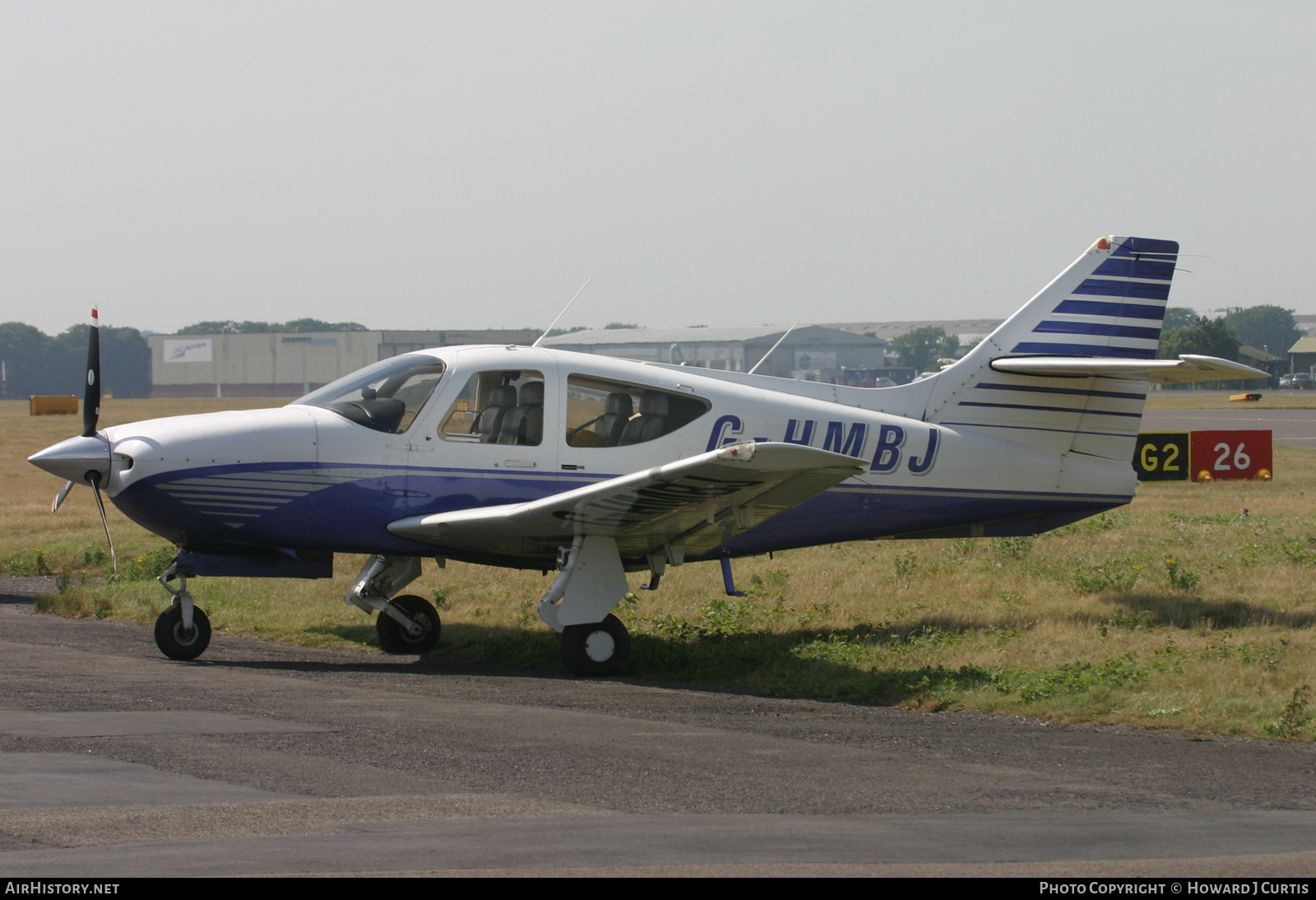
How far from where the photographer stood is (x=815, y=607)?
1120 centimetres

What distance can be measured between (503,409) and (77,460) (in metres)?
3.17

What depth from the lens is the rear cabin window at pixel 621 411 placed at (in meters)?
9.79

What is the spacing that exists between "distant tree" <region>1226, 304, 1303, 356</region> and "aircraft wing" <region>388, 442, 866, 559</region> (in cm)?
18170

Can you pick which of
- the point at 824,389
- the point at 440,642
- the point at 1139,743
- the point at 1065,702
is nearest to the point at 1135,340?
the point at 824,389

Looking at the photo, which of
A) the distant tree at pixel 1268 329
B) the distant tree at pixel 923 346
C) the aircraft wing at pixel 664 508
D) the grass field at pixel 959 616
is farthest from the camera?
the distant tree at pixel 1268 329

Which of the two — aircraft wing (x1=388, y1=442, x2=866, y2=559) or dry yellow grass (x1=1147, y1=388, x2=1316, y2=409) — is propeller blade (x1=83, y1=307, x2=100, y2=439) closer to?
aircraft wing (x1=388, y1=442, x2=866, y2=559)

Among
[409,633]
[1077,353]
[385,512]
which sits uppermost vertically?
[1077,353]

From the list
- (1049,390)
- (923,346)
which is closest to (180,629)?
(1049,390)

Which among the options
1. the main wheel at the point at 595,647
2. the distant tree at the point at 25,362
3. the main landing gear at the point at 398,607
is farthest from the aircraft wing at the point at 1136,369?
the distant tree at the point at 25,362

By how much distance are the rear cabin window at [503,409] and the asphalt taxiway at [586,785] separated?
1.98 meters

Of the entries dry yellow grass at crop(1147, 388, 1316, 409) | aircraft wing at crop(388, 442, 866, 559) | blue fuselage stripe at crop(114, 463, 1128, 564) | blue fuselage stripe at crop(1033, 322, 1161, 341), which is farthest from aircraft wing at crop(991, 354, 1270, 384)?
dry yellow grass at crop(1147, 388, 1316, 409)

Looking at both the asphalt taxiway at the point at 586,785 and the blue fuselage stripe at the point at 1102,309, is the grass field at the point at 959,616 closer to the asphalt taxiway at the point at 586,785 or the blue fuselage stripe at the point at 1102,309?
the asphalt taxiway at the point at 586,785

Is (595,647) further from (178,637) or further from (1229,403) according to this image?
(1229,403)

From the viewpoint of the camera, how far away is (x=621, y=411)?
9.93 m
